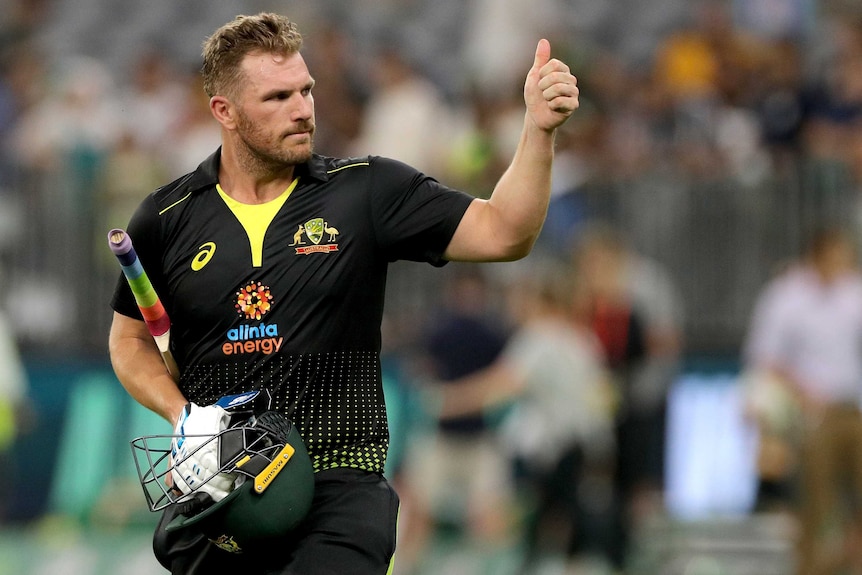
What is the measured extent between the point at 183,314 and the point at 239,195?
45 cm

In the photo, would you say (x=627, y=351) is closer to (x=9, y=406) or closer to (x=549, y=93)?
(x=9, y=406)

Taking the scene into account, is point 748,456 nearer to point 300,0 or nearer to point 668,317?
point 668,317

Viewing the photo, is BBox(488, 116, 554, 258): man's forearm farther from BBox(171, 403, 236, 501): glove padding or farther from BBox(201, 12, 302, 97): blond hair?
BBox(171, 403, 236, 501): glove padding

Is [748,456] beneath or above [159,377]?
beneath

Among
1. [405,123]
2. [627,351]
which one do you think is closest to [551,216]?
[405,123]

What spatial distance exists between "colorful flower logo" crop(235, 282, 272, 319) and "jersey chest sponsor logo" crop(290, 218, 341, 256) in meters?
0.18

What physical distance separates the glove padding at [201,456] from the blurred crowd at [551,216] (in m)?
7.37

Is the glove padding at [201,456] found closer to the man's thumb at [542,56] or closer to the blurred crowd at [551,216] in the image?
the man's thumb at [542,56]

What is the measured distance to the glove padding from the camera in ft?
16.7

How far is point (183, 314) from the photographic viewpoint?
5602 mm

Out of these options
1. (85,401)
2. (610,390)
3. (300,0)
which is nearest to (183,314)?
(610,390)

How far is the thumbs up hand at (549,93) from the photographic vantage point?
5.11m

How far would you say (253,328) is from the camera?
5.48 meters

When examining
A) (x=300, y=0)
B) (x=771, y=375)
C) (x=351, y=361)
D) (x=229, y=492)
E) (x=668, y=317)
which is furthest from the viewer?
(x=300, y=0)
